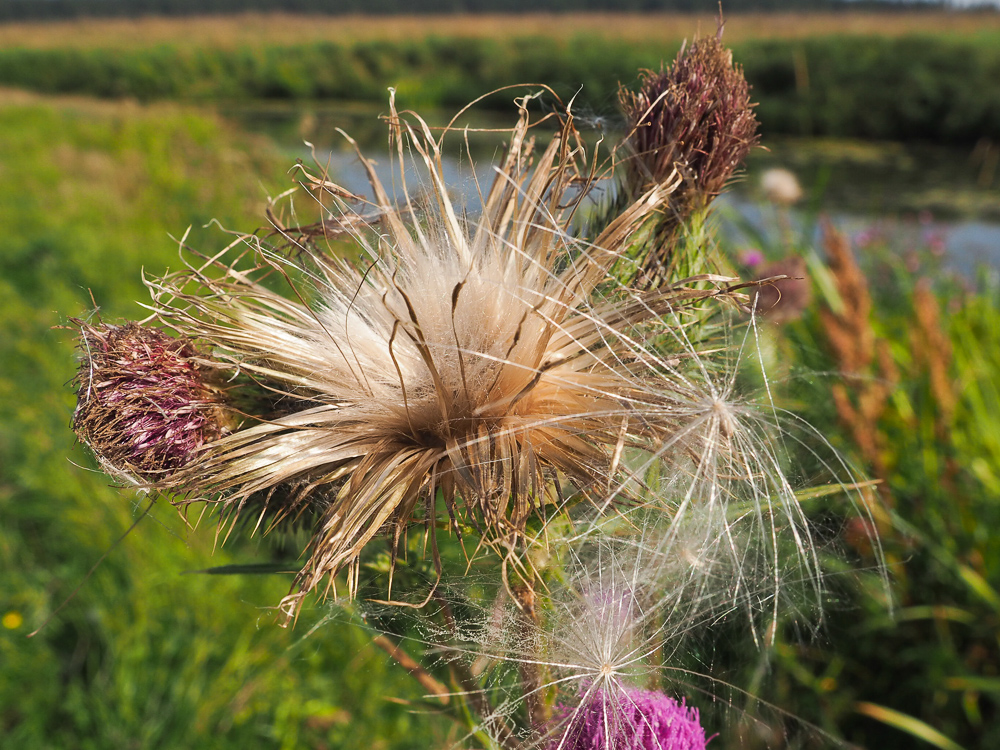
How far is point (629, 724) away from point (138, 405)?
53 cm

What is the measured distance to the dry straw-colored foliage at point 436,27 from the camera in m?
17.5

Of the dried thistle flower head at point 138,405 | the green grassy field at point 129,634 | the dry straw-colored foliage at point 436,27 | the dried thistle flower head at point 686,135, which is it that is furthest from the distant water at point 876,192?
the dry straw-colored foliage at point 436,27

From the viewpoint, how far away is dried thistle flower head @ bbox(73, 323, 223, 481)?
66cm

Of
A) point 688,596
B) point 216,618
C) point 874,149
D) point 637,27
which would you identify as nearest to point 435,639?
point 688,596

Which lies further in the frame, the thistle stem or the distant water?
the distant water

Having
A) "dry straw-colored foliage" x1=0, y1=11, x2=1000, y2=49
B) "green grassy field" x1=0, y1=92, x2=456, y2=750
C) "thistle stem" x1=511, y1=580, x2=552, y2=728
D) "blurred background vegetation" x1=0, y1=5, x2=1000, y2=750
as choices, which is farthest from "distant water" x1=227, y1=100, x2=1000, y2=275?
"dry straw-colored foliage" x1=0, y1=11, x2=1000, y2=49

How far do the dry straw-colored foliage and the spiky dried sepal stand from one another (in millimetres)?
14455

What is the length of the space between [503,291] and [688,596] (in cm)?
35

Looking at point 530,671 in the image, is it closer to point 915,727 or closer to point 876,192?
point 915,727

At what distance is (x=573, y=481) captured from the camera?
635 mm

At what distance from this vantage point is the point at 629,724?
65 cm

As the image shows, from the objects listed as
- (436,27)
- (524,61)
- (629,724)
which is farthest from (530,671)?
(436,27)

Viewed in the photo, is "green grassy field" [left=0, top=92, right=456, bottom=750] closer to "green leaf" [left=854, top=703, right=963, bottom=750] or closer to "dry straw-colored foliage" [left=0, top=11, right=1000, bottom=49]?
"green leaf" [left=854, top=703, right=963, bottom=750]

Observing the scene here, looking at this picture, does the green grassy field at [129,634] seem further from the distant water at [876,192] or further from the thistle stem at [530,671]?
the distant water at [876,192]
